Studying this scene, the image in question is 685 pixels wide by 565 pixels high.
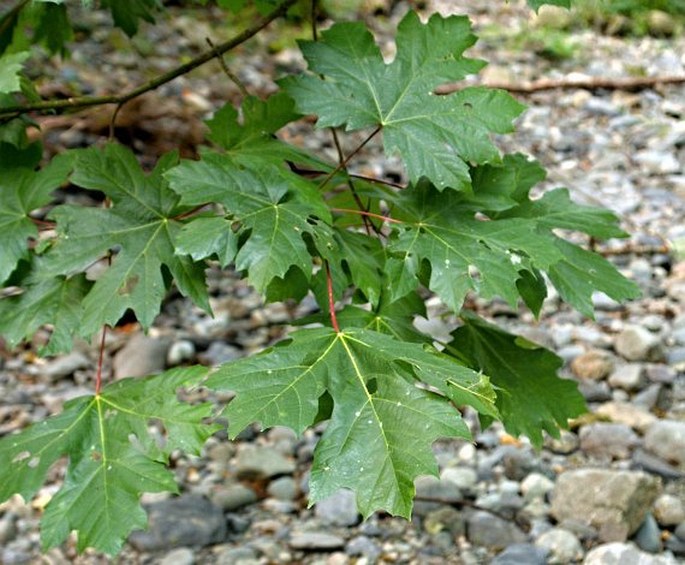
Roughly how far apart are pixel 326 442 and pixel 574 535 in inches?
61.6

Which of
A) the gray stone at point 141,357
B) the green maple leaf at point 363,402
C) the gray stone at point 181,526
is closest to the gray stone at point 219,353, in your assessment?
the gray stone at point 141,357

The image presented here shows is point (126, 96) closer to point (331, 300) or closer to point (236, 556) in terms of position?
point (331, 300)

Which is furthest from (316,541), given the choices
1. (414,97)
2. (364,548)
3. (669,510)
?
(414,97)

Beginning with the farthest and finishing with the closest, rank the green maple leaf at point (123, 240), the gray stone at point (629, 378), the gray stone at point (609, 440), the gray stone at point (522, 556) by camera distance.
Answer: the gray stone at point (629, 378), the gray stone at point (609, 440), the gray stone at point (522, 556), the green maple leaf at point (123, 240)

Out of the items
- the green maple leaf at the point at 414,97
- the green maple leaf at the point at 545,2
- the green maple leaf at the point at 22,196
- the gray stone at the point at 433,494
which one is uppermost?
the green maple leaf at the point at 545,2

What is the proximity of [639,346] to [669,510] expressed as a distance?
0.83m

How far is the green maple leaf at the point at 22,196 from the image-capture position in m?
1.53

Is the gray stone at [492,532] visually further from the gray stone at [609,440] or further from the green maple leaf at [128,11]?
the green maple leaf at [128,11]

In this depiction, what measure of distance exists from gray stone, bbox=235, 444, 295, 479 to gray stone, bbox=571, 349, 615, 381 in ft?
3.31

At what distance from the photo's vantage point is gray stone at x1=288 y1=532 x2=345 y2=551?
253 cm

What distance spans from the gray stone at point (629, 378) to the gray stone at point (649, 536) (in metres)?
0.68

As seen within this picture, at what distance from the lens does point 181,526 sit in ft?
8.48

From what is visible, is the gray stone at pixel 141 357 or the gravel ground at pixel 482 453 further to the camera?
the gray stone at pixel 141 357

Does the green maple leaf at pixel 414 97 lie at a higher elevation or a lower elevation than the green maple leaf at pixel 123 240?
higher
